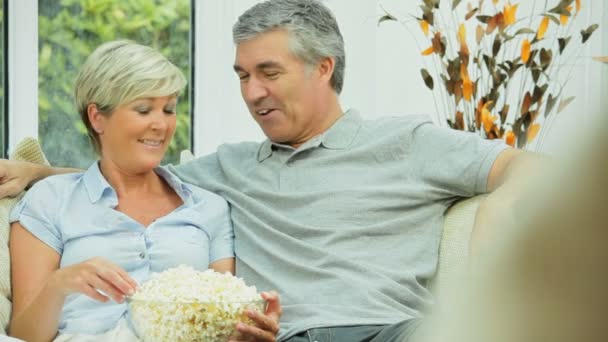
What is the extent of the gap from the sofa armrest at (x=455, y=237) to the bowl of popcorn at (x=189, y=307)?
696 mm

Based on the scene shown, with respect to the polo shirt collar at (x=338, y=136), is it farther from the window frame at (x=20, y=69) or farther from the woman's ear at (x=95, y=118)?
the window frame at (x=20, y=69)

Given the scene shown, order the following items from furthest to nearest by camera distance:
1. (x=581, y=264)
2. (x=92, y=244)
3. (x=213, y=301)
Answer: (x=92, y=244) → (x=213, y=301) → (x=581, y=264)

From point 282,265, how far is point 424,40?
205cm

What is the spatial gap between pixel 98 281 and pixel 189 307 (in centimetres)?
22

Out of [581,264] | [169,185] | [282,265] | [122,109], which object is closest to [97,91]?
[122,109]

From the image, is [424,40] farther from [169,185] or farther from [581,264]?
[581,264]

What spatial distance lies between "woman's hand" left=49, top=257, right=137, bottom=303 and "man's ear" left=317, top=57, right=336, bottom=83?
961 mm

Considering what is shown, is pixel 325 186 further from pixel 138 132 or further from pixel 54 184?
pixel 54 184

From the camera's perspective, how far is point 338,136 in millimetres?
2205

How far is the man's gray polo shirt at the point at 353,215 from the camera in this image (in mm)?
1956

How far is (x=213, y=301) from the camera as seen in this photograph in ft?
4.60

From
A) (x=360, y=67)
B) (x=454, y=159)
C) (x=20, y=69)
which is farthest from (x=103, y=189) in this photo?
(x=360, y=67)

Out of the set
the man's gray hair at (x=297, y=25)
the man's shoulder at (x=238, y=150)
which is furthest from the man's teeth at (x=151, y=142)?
the man's gray hair at (x=297, y=25)

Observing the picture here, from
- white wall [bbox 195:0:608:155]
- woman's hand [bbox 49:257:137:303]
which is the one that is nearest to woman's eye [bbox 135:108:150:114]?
woman's hand [bbox 49:257:137:303]
